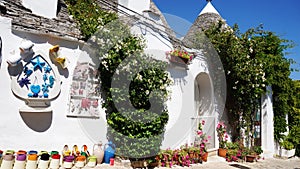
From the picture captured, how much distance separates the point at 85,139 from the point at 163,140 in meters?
2.56

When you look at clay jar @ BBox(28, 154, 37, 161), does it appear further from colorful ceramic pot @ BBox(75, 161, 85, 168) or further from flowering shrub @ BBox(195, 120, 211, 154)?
flowering shrub @ BBox(195, 120, 211, 154)

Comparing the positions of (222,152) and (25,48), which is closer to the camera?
(25,48)

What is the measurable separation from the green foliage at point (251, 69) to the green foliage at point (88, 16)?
5.19 metres

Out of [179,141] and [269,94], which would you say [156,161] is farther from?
[269,94]

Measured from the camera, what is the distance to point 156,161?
701 cm

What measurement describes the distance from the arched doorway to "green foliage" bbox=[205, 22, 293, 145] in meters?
0.89

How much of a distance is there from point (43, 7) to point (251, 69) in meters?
7.98

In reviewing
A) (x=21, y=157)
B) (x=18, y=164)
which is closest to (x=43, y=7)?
(x=21, y=157)

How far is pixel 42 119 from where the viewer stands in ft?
18.9

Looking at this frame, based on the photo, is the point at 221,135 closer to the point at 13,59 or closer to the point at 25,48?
the point at 25,48

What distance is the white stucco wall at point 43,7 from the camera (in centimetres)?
599

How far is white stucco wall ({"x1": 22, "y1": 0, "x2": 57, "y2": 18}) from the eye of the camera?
5.99 meters

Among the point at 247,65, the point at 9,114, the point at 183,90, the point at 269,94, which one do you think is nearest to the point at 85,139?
the point at 9,114

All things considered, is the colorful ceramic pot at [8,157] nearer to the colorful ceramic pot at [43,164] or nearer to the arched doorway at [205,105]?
the colorful ceramic pot at [43,164]
